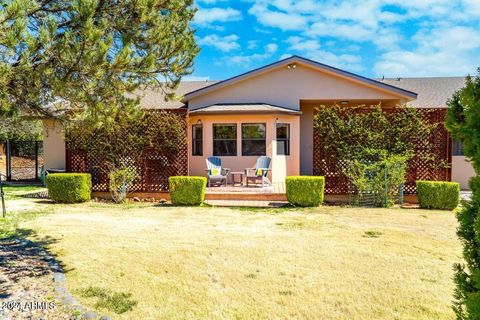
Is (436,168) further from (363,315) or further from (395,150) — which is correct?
(363,315)

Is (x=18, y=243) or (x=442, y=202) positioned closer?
(x=18, y=243)

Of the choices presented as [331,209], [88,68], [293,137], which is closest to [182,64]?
[88,68]

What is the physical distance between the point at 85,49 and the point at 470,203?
449 cm

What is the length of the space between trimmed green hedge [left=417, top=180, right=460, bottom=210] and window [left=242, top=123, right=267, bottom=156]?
6.46 m

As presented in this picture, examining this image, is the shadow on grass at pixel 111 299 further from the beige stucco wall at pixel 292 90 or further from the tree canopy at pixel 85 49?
the beige stucco wall at pixel 292 90

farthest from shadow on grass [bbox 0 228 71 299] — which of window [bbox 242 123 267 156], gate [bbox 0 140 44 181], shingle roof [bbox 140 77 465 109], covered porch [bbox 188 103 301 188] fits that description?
gate [bbox 0 140 44 181]

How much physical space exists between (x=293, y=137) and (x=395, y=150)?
460cm

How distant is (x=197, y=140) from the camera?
15.4 meters

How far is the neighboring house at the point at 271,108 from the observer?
14547 mm

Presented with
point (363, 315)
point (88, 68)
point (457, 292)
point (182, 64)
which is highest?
point (182, 64)

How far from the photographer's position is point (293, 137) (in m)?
15.1

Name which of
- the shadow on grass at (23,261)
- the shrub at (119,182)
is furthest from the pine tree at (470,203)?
the shrub at (119,182)

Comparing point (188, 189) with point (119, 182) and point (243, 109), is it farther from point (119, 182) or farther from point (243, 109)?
point (243, 109)

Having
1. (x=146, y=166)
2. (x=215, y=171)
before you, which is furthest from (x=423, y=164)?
(x=146, y=166)
